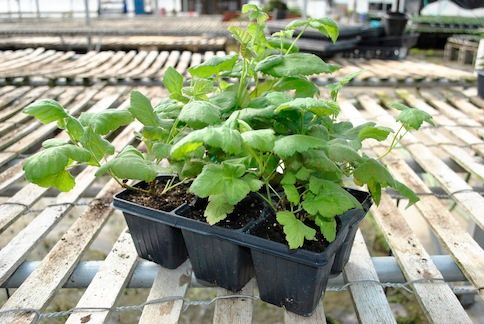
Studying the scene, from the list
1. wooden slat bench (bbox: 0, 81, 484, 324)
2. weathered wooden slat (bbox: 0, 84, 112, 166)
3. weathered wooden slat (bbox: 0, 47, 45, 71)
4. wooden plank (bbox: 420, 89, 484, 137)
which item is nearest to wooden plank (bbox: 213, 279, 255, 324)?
wooden slat bench (bbox: 0, 81, 484, 324)

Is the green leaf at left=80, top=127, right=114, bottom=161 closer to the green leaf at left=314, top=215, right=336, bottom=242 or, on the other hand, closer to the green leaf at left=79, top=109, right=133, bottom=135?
the green leaf at left=79, top=109, right=133, bottom=135

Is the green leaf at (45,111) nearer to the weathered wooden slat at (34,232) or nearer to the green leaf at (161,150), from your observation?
the green leaf at (161,150)

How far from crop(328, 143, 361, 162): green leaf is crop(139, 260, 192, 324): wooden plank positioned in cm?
50

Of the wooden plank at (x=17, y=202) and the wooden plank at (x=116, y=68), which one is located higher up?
the wooden plank at (x=116, y=68)

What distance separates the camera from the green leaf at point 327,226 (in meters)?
0.93

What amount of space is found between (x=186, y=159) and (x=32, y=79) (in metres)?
2.57

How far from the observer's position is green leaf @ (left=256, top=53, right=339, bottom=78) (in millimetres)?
984

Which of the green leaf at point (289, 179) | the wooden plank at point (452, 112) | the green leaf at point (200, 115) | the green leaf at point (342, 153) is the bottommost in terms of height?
the wooden plank at point (452, 112)

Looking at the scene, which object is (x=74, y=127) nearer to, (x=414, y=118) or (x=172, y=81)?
(x=172, y=81)

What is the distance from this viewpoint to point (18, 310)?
3.36 ft

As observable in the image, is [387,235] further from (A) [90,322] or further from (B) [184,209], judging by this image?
(A) [90,322]

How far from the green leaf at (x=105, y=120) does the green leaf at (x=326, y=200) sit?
479 mm

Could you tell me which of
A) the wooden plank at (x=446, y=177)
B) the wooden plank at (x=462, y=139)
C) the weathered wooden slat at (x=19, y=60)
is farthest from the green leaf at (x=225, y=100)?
the weathered wooden slat at (x=19, y=60)

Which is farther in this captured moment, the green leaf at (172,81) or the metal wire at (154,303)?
the green leaf at (172,81)
